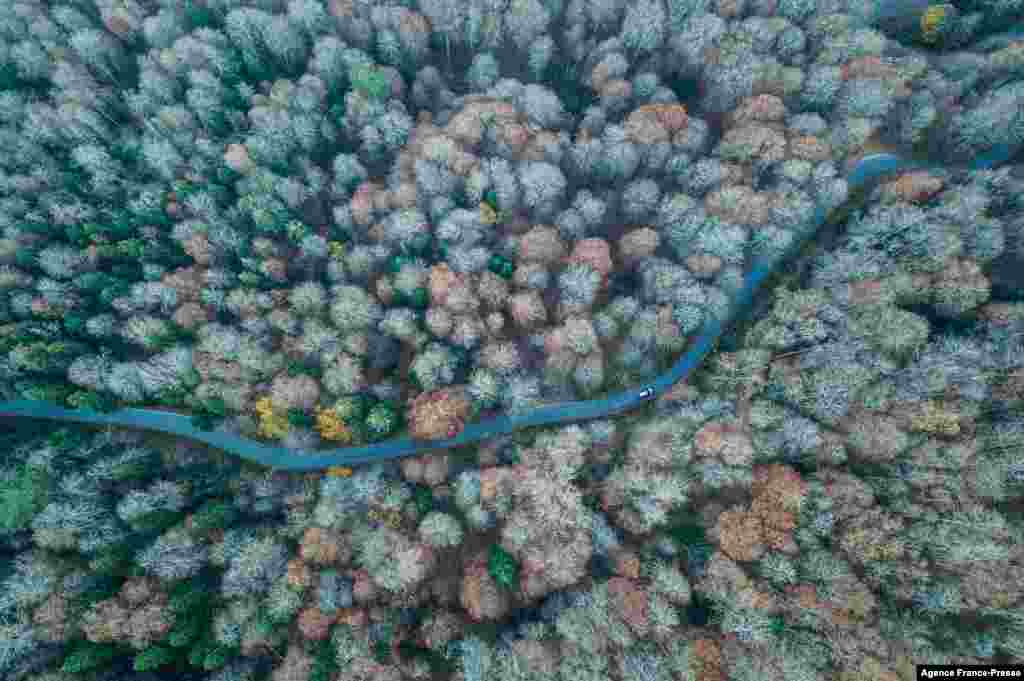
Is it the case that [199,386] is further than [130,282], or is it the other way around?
[130,282]

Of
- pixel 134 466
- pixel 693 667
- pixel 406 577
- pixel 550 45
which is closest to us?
pixel 693 667

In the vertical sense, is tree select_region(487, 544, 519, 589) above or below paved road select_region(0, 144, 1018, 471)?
below

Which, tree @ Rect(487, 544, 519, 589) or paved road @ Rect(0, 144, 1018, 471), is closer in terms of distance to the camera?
tree @ Rect(487, 544, 519, 589)

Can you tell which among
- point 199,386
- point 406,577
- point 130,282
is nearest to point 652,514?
point 406,577

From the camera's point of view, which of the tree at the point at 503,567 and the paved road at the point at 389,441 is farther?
the paved road at the point at 389,441

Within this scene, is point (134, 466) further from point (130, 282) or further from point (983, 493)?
point (983, 493)

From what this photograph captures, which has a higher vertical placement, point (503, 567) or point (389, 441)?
point (389, 441)

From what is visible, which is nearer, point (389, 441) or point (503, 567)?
point (503, 567)

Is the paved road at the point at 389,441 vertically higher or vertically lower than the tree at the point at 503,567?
higher
